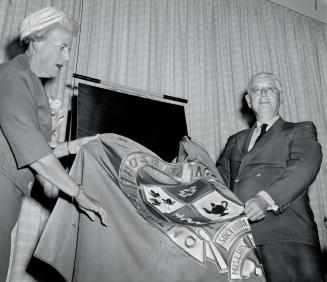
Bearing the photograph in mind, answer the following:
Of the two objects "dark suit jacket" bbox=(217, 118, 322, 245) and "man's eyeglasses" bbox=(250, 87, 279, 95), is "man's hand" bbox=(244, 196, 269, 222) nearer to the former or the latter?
"dark suit jacket" bbox=(217, 118, 322, 245)

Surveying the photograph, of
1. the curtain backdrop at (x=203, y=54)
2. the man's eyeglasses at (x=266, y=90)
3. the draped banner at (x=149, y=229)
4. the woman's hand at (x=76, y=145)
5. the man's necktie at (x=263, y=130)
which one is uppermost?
the curtain backdrop at (x=203, y=54)

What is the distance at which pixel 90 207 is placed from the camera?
56.3 inches

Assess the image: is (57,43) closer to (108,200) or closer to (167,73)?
(108,200)

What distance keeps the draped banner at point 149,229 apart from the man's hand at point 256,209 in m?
0.10

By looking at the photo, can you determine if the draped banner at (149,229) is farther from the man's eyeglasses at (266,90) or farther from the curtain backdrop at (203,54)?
the curtain backdrop at (203,54)

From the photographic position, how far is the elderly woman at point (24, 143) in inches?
49.6

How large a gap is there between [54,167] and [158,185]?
46 centimetres

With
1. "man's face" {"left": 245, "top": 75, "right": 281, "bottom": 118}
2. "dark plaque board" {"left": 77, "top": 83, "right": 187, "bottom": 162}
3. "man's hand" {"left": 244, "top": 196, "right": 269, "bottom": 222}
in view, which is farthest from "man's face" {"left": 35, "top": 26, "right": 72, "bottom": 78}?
"man's face" {"left": 245, "top": 75, "right": 281, "bottom": 118}

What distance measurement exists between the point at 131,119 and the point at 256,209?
1.10 meters

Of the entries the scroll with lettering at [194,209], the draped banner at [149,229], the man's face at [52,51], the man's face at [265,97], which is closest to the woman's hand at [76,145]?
the draped banner at [149,229]

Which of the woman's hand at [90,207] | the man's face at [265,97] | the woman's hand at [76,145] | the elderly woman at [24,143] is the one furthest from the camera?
the man's face at [265,97]

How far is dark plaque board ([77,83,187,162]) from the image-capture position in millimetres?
2320

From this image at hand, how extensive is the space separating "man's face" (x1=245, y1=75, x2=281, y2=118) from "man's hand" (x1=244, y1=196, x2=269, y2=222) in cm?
68

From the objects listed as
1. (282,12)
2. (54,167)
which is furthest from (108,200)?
(282,12)
